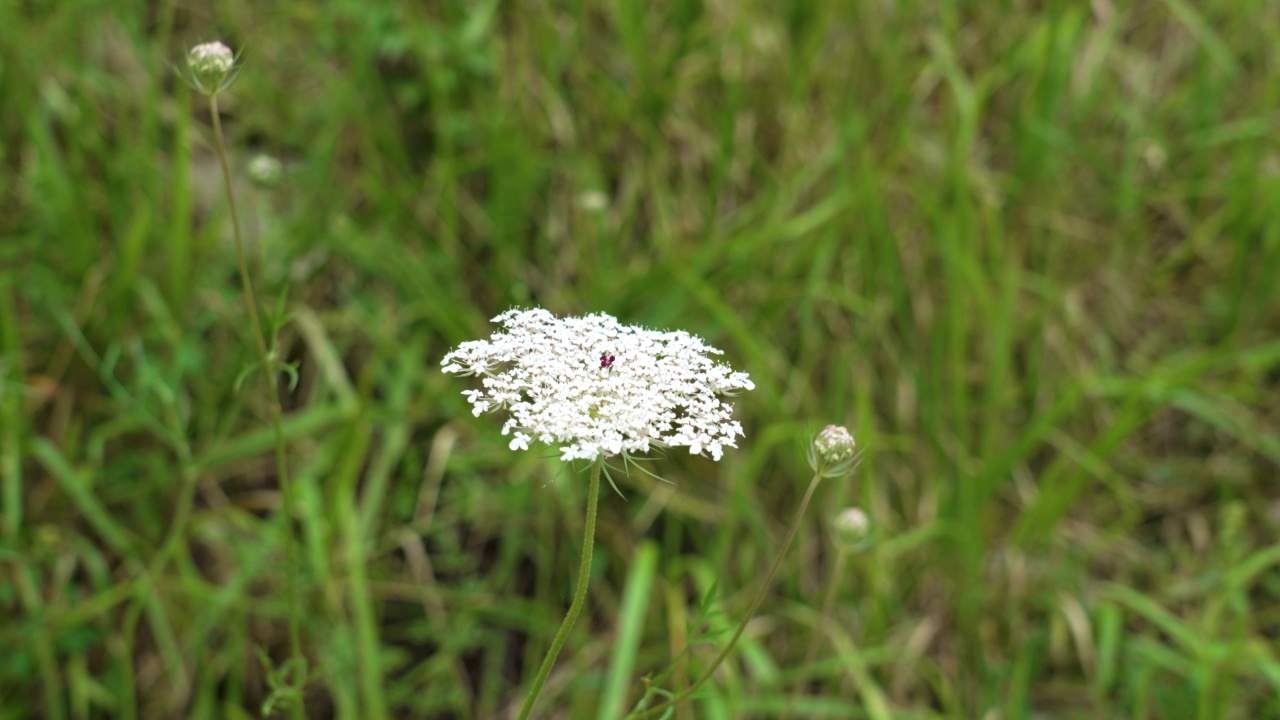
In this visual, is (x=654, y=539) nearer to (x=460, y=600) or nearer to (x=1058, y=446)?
(x=460, y=600)

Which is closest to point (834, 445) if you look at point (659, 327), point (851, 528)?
point (851, 528)

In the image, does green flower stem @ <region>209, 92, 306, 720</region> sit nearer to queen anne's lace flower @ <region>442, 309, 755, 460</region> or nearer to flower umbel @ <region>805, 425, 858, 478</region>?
queen anne's lace flower @ <region>442, 309, 755, 460</region>

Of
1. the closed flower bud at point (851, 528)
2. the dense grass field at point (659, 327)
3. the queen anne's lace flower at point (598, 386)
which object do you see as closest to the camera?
the queen anne's lace flower at point (598, 386)

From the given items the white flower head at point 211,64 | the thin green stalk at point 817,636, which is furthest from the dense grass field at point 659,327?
the white flower head at point 211,64

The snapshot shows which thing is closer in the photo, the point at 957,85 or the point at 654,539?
the point at 654,539

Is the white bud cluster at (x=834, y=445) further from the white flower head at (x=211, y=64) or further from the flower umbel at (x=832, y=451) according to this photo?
the white flower head at (x=211, y=64)

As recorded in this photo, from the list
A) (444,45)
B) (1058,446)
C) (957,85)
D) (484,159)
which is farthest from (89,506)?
(957,85)

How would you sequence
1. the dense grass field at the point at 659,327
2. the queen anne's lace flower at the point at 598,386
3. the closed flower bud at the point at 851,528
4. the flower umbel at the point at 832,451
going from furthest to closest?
1. the dense grass field at the point at 659,327
2. the closed flower bud at the point at 851,528
3. the flower umbel at the point at 832,451
4. the queen anne's lace flower at the point at 598,386
